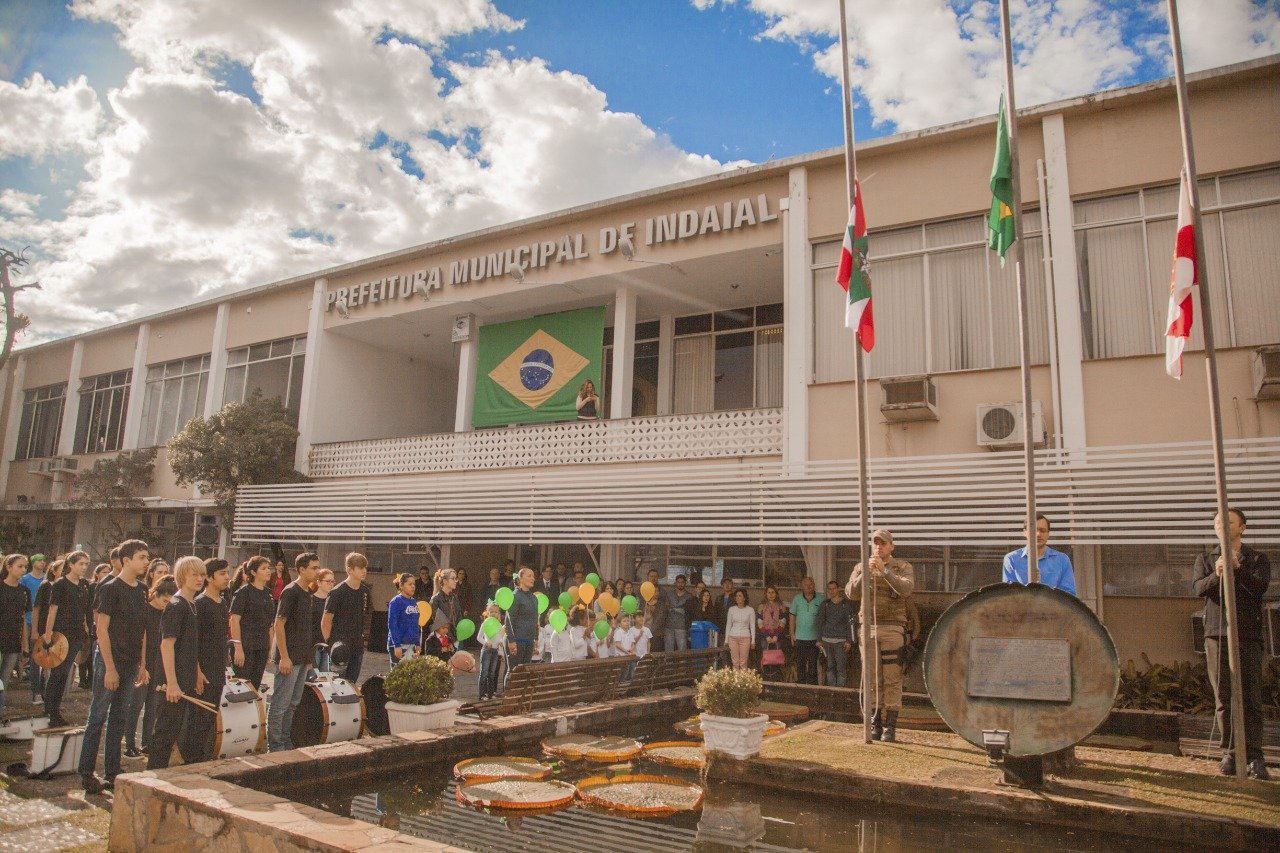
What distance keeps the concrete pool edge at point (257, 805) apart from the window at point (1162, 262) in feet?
33.4

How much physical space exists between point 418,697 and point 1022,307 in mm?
6181

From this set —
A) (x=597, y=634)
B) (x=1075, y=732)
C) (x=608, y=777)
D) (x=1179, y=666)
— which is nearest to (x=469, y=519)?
(x=597, y=634)

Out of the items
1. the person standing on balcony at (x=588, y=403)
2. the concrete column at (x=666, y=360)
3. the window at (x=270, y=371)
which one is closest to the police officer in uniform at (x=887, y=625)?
the person standing on balcony at (x=588, y=403)

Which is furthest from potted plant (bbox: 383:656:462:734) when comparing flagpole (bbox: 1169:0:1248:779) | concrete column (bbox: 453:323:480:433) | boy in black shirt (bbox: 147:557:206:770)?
concrete column (bbox: 453:323:480:433)

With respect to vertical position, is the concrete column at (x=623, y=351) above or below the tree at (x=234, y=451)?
above

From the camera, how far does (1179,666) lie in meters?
10.7

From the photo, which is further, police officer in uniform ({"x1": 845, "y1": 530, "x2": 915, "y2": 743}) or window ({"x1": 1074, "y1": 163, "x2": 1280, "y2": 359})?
window ({"x1": 1074, "y1": 163, "x2": 1280, "y2": 359})

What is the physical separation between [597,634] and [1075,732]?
25.3 feet

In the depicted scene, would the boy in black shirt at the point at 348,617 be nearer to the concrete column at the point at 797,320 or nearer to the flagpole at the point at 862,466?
the flagpole at the point at 862,466

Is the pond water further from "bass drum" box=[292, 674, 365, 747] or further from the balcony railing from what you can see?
the balcony railing

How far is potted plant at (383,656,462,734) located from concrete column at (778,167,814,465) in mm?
6942

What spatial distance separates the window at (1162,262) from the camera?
11164 millimetres

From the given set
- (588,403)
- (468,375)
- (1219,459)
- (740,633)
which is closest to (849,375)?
(740,633)

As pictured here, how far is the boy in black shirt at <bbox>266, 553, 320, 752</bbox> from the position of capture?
7.43m
